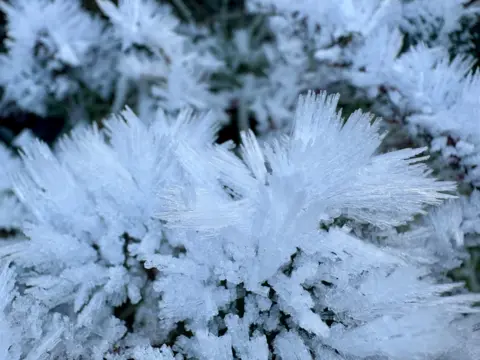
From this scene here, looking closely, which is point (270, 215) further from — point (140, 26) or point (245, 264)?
point (140, 26)

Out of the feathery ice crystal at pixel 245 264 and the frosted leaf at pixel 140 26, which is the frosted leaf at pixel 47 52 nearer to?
the frosted leaf at pixel 140 26

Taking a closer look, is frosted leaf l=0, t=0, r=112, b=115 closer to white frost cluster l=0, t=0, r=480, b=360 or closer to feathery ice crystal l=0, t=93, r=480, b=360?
white frost cluster l=0, t=0, r=480, b=360

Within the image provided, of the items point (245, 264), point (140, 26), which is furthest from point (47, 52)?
point (245, 264)

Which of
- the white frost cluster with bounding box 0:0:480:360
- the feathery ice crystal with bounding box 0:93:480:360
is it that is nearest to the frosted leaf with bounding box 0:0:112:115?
the white frost cluster with bounding box 0:0:480:360

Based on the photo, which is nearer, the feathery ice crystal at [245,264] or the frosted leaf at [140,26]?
the feathery ice crystal at [245,264]

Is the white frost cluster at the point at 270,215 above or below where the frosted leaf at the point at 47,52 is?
below

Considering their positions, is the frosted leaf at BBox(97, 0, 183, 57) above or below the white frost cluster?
above

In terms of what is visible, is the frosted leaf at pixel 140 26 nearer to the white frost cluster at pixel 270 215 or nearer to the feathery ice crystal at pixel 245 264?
the white frost cluster at pixel 270 215

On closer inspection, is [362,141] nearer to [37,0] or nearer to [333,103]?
[333,103]

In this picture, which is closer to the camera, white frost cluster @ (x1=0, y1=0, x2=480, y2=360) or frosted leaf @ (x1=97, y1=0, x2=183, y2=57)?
white frost cluster @ (x1=0, y1=0, x2=480, y2=360)

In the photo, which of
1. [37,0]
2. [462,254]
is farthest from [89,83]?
[462,254]

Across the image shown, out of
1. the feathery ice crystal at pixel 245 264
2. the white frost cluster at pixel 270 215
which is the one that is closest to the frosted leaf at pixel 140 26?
the white frost cluster at pixel 270 215

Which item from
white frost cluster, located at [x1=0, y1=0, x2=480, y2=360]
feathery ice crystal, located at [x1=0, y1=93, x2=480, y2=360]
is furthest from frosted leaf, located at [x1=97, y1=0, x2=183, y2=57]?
feathery ice crystal, located at [x1=0, y1=93, x2=480, y2=360]
